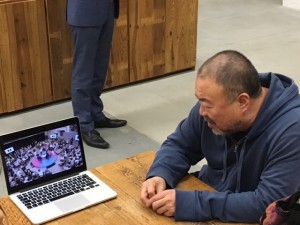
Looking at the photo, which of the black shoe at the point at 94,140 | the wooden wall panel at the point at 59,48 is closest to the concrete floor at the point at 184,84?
the black shoe at the point at 94,140

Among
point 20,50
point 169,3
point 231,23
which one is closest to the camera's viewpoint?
point 20,50

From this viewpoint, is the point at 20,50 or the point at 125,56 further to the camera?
the point at 125,56

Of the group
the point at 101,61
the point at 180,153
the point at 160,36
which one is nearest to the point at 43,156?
the point at 180,153

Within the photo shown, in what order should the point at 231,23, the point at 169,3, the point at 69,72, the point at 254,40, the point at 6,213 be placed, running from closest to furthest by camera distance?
the point at 6,213
the point at 69,72
the point at 169,3
the point at 254,40
the point at 231,23

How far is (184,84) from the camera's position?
4.52 meters

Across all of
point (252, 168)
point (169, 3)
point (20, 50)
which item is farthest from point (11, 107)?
point (252, 168)

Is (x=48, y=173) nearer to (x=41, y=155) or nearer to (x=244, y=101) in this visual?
(x=41, y=155)

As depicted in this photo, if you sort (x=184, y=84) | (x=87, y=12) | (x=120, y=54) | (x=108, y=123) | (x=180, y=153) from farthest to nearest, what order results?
(x=184, y=84)
(x=120, y=54)
(x=108, y=123)
(x=87, y=12)
(x=180, y=153)

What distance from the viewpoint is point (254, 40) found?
5.72 m

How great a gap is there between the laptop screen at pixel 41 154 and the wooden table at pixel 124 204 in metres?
0.14

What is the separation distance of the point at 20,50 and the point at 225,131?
7.77ft

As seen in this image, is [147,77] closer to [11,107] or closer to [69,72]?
[69,72]

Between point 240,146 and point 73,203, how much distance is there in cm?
56

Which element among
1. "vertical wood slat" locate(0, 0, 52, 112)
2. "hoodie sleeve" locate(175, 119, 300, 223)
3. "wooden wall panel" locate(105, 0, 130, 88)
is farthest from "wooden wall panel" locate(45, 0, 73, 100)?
"hoodie sleeve" locate(175, 119, 300, 223)
